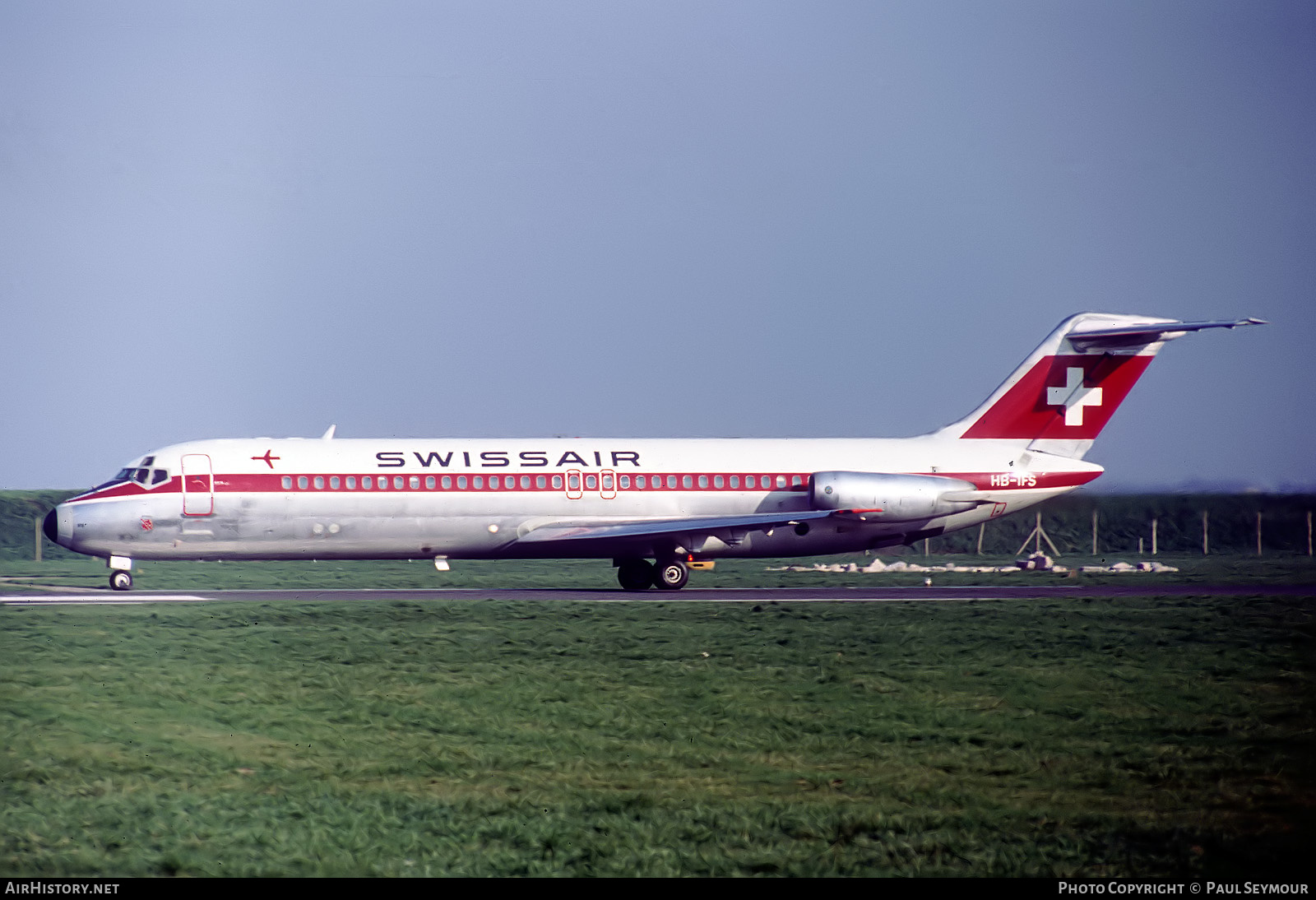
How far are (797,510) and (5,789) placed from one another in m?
26.5

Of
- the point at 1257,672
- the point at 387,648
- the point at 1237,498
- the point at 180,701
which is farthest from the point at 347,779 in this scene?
the point at 1237,498

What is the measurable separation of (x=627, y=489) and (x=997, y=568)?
1448 cm

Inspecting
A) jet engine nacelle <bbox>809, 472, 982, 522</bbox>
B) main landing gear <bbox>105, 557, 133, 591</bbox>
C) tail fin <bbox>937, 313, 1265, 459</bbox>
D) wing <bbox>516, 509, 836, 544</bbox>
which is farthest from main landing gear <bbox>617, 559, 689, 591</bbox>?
Result: main landing gear <bbox>105, 557, 133, 591</bbox>

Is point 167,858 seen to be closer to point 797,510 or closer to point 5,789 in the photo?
point 5,789

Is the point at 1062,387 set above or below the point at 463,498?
above

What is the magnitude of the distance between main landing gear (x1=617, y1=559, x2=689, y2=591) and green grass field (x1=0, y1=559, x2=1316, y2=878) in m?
11.8

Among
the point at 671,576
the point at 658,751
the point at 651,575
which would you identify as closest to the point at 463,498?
the point at 651,575

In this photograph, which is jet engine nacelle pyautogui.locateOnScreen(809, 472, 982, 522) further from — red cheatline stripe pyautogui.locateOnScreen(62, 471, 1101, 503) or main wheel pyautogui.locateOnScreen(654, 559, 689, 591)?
main wheel pyautogui.locateOnScreen(654, 559, 689, 591)

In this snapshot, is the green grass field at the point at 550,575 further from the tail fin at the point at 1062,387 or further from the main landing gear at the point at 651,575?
the tail fin at the point at 1062,387

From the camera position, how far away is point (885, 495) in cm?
3544

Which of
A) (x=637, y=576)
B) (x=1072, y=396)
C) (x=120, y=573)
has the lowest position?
(x=637, y=576)

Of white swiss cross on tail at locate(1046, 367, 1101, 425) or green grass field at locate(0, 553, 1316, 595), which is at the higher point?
white swiss cross on tail at locate(1046, 367, 1101, 425)

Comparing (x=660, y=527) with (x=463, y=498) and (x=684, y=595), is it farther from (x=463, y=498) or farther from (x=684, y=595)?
(x=463, y=498)

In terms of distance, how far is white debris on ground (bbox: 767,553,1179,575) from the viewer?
42031mm
